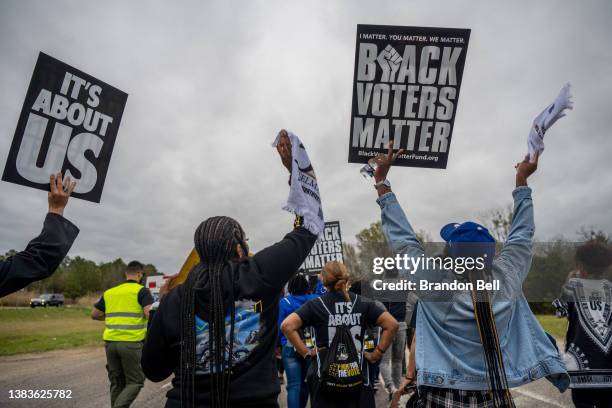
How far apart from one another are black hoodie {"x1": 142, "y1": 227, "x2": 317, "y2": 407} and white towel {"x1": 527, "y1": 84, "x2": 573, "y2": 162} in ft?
5.18

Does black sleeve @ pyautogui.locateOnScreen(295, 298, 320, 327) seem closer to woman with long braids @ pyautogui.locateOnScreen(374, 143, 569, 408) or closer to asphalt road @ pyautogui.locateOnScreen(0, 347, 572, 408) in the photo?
woman with long braids @ pyautogui.locateOnScreen(374, 143, 569, 408)

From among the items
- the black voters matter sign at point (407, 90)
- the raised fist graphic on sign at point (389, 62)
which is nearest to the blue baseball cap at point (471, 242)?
the black voters matter sign at point (407, 90)

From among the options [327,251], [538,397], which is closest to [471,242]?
[538,397]

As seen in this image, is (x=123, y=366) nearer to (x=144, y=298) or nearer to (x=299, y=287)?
(x=144, y=298)

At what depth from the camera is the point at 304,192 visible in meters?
2.23

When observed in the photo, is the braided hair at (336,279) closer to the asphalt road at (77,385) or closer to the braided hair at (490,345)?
the braided hair at (490,345)

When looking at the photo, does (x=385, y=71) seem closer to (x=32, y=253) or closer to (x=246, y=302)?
(x=246, y=302)

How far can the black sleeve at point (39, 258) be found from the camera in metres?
2.07

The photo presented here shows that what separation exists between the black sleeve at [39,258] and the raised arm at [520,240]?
2366 mm

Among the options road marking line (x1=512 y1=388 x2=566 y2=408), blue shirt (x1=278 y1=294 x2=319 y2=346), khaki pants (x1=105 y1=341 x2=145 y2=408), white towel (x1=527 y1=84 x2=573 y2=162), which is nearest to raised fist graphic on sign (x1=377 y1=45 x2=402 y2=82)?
white towel (x1=527 y1=84 x2=573 y2=162)

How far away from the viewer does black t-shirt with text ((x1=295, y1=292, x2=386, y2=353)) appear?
391 cm

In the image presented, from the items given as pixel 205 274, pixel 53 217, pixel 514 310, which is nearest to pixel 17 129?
pixel 53 217

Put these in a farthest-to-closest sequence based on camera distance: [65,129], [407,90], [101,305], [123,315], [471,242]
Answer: [101,305]
[123,315]
[407,90]
[65,129]
[471,242]

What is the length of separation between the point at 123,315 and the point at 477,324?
17.9 ft
